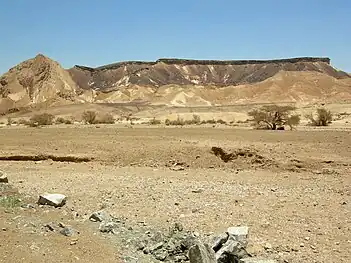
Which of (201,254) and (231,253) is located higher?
(201,254)

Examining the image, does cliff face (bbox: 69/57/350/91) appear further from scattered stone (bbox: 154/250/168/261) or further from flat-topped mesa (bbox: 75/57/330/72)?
scattered stone (bbox: 154/250/168/261)

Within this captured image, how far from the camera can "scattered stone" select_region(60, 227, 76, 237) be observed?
Answer: 8750 mm

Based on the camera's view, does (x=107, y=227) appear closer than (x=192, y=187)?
Yes

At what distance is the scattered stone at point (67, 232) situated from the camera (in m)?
8.75

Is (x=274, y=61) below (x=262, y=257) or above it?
above

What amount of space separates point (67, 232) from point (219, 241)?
260cm

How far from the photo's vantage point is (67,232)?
8.80 metres

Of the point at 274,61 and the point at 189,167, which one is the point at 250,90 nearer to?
the point at 274,61

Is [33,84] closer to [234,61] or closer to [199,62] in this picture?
[199,62]

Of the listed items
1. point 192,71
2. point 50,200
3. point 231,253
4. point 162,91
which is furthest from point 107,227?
point 192,71

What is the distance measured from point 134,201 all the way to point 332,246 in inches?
208

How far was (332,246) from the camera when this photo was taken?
29.4 ft

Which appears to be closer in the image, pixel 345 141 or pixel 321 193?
pixel 321 193

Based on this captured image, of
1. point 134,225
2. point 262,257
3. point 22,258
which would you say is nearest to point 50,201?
point 134,225
